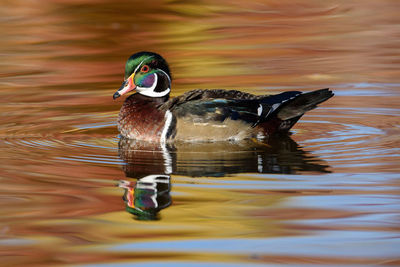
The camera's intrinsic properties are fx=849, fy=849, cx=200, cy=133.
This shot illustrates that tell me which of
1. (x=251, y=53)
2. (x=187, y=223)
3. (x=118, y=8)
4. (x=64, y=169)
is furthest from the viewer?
(x=118, y=8)

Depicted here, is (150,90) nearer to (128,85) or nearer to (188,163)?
(128,85)

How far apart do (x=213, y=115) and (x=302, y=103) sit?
1.01 m

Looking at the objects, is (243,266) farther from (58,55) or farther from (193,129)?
(58,55)

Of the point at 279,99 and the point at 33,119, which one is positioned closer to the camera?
the point at 279,99

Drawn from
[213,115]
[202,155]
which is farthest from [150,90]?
[202,155]

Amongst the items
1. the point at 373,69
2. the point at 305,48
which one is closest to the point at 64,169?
the point at 373,69

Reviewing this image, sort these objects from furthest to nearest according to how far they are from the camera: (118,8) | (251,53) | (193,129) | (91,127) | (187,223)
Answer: (118,8)
(251,53)
(91,127)
(193,129)
(187,223)

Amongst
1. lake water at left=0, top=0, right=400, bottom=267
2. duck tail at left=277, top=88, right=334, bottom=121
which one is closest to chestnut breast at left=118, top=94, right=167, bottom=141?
lake water at left=0, top=0, right=400, bottom=267

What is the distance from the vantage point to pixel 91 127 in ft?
33.1

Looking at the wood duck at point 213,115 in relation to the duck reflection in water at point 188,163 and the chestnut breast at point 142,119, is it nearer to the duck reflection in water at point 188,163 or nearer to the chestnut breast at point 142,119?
the chestnut breast at point 142,119

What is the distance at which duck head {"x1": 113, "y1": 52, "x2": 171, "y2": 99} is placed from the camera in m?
9.66

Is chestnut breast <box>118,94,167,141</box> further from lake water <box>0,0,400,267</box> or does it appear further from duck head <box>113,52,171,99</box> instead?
lake water <box>0,0,400,267</box>

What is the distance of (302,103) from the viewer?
30.5ft

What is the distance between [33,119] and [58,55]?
4032 mm
